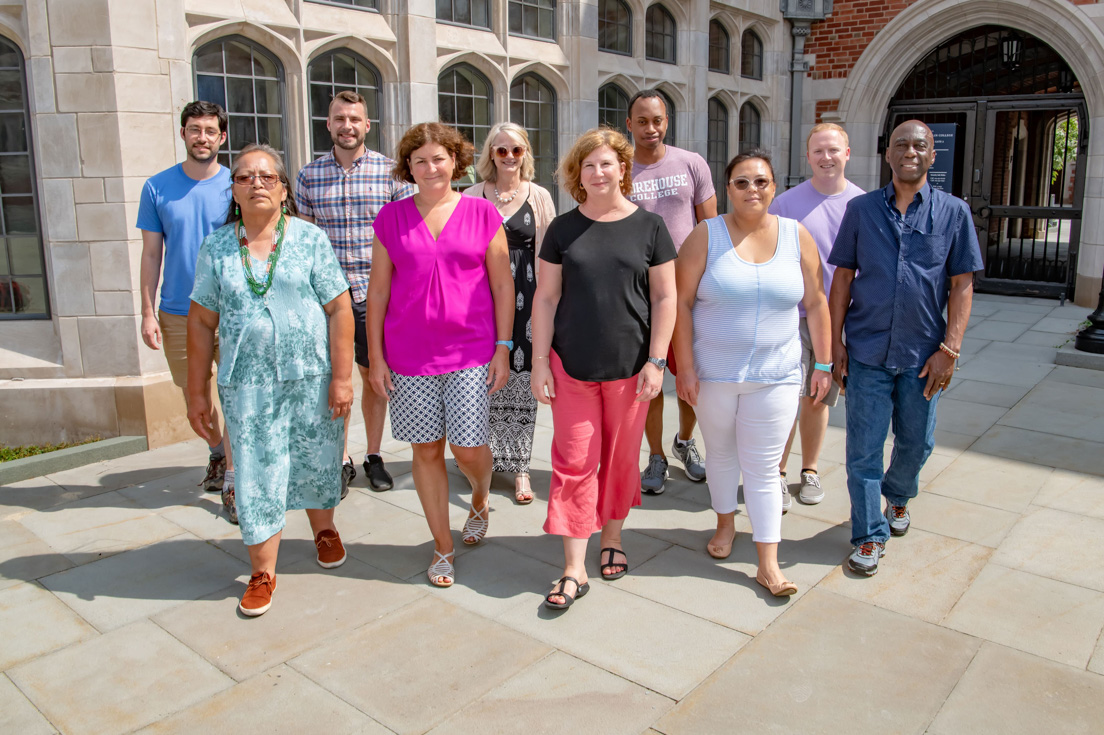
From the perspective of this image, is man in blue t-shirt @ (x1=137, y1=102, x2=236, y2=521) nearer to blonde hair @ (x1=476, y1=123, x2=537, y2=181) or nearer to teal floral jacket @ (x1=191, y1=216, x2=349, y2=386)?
teal floral jacket @ (x1=191, y1=216, x2=349, y2=386)

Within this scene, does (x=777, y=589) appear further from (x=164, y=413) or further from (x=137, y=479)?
(x=164, y=413)

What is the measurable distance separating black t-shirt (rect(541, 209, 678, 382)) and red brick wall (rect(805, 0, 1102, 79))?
9.09 metres

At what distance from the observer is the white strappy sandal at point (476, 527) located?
3.95 m

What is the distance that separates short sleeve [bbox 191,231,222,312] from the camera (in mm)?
3305

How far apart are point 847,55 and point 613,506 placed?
9437 mm

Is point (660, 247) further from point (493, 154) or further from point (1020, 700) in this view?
point (1020, 700)

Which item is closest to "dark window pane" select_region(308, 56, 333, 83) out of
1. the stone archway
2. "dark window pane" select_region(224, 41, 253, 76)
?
"dark window pane" select_region(224, 41, 253, 76)

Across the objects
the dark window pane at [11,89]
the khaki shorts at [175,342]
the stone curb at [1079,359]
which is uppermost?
the dark window pane at [11,89]

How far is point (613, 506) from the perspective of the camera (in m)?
3.55

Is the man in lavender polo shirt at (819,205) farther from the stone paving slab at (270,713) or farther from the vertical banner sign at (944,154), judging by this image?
the vertical banner sign at (944,154)

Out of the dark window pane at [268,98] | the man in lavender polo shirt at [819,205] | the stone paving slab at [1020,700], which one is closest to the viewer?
the stone paving slab at [1020,700]

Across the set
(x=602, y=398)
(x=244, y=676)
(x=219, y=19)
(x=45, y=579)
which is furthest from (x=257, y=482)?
(x=219, y=19)

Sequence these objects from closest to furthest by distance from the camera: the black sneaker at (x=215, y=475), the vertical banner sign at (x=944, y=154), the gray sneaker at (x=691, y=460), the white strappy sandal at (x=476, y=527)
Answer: the white strappy sandal at (x=476, y=527)
the black sneaker at (x=215, y=475)
the gray sneaker at (x=691, y=460)
the vertical banner sign at (x=944, y=154)

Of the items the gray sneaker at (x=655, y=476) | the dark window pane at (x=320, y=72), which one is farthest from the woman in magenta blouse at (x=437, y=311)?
the dark window pane at (x=320, y=72)
